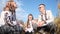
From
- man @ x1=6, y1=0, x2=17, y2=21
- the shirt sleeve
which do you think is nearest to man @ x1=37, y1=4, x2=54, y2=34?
the shirt sleeve

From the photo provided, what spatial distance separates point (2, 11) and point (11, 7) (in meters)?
0.10

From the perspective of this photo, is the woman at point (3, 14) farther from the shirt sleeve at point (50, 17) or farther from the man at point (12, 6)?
the shirt sleeve at point (50, 17)

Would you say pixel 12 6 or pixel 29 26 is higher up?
pixel 12 6

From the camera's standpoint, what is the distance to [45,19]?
1870 millimetres

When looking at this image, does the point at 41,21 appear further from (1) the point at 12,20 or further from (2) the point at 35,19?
(1) the point at 12,20

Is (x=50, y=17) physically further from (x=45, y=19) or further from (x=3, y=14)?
(x=3, y=14)

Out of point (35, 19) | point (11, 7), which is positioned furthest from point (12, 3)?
point (35, 19)

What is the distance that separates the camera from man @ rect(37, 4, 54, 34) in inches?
73.0

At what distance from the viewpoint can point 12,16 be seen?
71.8 inches

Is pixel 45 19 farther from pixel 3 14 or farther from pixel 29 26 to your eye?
pixel 3 14

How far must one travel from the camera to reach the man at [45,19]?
185 centimetres

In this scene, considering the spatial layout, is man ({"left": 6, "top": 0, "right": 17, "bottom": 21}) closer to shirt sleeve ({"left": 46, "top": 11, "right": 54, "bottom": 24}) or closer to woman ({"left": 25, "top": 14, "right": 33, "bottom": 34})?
woman ({"left": 25, "top": 14, "right": 33, "bottom": 34})

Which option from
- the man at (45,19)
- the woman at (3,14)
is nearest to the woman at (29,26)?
the man at (45,19)

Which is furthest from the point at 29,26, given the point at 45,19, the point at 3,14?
the point at 3,14
